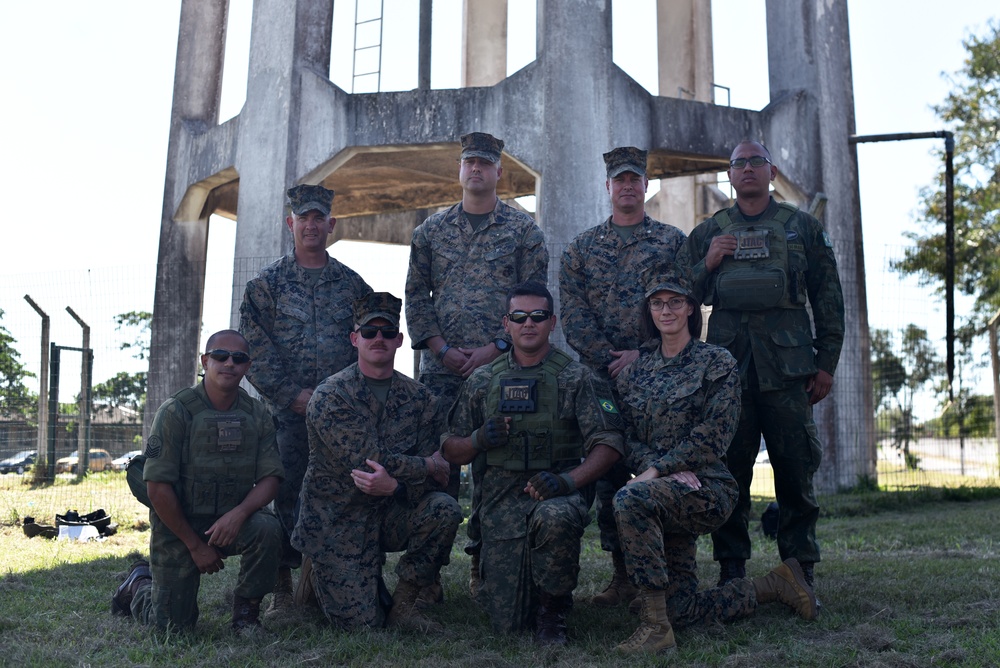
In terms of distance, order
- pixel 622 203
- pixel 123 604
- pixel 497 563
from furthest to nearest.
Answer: pixel 622 203 → pixel 123 604 → pixel 497 563

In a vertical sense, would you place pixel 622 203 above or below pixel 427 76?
below

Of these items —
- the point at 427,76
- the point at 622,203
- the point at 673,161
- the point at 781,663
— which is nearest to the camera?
the point at 781,663

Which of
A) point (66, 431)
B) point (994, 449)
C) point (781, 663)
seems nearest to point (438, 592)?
point (781, 663)

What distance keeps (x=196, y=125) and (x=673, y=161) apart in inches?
249

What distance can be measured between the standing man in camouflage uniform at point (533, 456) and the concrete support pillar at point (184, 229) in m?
7.65

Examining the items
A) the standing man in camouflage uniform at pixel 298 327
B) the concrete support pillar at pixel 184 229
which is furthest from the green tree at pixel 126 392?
the standing man in camouflage uniform at pixel 298 327

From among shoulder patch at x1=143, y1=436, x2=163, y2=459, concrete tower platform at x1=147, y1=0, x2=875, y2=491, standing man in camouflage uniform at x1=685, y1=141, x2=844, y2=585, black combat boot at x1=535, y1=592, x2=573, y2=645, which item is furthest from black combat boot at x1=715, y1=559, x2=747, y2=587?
concrete tower platform at x1=147, y1=0, x2=875, y2=491

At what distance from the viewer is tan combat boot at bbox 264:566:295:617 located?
475cm

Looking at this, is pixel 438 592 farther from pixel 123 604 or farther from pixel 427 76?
pixel 427 76

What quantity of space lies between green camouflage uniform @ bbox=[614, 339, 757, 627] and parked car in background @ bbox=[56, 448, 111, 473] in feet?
30.2

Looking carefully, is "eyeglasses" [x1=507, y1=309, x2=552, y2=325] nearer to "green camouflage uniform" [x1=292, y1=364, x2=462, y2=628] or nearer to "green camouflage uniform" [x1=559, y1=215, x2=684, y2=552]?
"green camouflage uniform" [x1=559, y1=215, x2=684, y2=552]

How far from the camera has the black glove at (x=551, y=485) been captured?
13.8 ft

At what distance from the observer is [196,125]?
1200cm

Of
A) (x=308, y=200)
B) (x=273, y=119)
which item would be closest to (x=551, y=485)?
(x=308, y=200)
